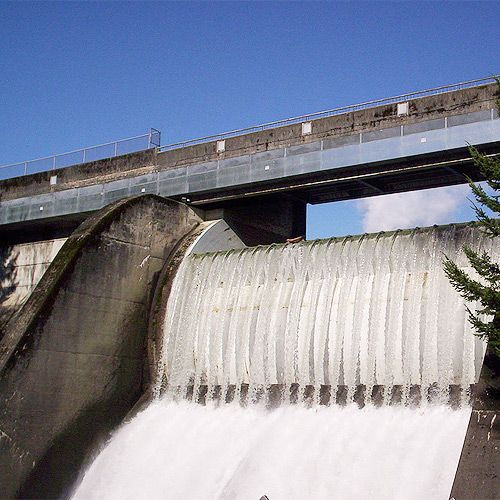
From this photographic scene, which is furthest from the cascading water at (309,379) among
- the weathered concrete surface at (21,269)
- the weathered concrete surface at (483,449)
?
the weathered concrete surface at (21,269)

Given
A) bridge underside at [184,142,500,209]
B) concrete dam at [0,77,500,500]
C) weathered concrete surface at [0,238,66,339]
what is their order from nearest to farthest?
concrete dam at [0,77,500,500]
bridge underside at [184,142,500,209]
weathered concrete surface at [0,238,66,339]

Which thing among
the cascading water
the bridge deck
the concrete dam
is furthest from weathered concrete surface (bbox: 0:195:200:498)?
the bridge deck

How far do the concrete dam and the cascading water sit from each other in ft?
0.13

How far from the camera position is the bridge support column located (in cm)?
2216

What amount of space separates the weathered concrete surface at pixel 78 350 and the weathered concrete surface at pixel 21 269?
635 cm

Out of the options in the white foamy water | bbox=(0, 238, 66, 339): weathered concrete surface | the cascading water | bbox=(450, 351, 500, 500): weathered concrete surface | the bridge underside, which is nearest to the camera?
bbox=(450, 351, 500, 500): weathered concrete surface

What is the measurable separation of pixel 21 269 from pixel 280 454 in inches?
549

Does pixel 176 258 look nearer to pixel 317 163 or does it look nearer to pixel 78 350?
pixel 78 350

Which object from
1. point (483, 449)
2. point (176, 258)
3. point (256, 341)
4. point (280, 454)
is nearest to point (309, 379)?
point (256, 341)

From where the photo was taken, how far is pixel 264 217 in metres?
23.0

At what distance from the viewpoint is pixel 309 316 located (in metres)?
17.3

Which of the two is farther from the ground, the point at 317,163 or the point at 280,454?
the point at 317,163

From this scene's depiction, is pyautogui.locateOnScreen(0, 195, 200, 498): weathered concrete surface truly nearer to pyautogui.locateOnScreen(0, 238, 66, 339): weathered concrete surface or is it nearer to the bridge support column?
the bridge support column

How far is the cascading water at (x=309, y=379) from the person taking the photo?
1384 cm
